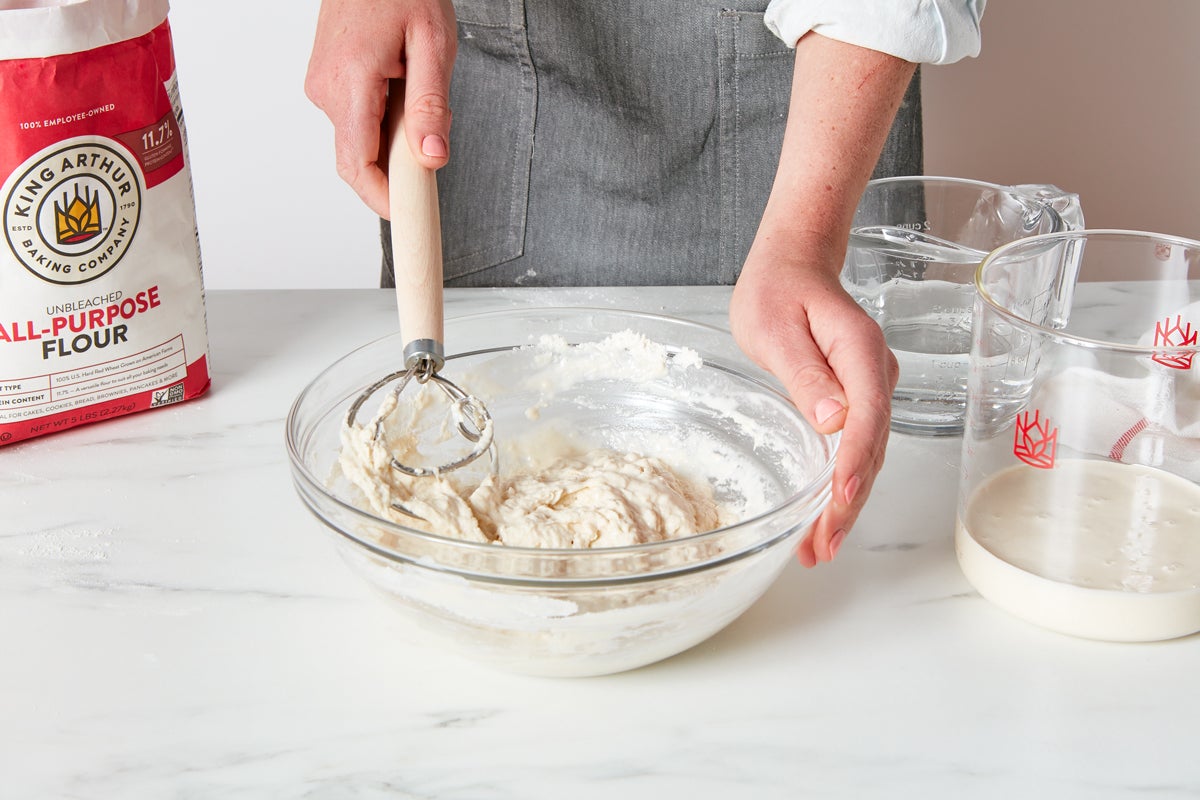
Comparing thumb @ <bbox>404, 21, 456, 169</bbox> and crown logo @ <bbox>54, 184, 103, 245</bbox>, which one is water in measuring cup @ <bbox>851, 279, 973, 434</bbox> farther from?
crown logo @ <bbox>54, 184, 103, 245</bbox>

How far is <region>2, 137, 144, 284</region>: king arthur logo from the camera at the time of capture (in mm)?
911

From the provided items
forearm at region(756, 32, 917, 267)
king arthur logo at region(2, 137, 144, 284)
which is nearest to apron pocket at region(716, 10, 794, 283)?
forearm at region(756, 32, 917, 267)

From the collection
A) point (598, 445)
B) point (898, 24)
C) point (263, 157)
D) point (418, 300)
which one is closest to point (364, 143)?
point (418, 300)

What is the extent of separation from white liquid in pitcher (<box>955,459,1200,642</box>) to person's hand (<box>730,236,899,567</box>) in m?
0.10

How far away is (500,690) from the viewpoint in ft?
2.34

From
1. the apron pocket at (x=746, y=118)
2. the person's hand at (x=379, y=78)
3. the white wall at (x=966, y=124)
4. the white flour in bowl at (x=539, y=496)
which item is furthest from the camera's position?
the white wall at (x=966, y=124)

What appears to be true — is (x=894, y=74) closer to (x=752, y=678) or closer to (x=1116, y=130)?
(x=752, y=678)

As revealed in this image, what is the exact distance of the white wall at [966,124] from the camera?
77.5 inches

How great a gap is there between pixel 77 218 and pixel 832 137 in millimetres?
638

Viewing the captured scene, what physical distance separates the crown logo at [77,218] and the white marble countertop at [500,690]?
22 centimetres

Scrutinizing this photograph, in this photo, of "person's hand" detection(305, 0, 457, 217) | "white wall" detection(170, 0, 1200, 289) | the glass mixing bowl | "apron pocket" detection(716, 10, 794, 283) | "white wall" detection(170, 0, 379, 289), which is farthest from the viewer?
"white wall" detection(170, 0, 379, 289)

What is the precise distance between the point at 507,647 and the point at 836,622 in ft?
0.78

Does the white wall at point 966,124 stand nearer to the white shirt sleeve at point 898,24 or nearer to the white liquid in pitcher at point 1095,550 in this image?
the white shirt sleeve at point 898,24

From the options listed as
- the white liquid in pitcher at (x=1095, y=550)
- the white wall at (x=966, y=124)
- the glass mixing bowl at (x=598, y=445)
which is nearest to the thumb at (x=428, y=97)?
the glass mixing bowl at (x=598, y=445)
